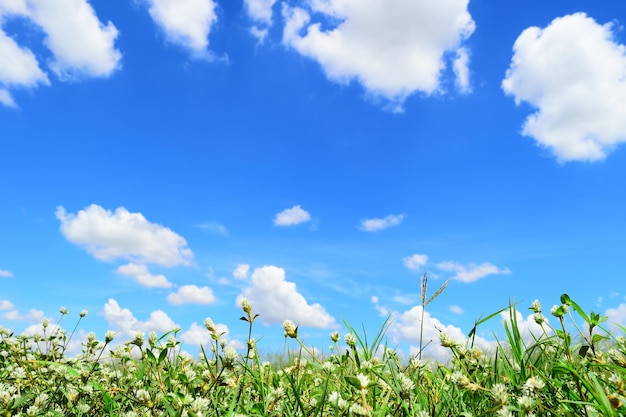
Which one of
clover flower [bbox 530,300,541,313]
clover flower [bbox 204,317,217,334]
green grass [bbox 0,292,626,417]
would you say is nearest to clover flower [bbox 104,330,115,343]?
green grass [bbox 0,292,626,417]

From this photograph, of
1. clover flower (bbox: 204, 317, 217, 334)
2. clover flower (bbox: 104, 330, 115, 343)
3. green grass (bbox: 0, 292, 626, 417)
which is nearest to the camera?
green grass (bbox: 0, 292, 626, 417)

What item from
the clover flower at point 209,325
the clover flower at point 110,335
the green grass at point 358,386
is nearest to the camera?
the green grass at point 358,386

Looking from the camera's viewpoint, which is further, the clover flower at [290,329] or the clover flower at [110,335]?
the clover flower at [110,335]

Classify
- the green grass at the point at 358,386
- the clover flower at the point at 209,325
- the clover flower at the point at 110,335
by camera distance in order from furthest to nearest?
the clover flower at the point at 110,335 → the clover flower at the point at 209,325 → the green grass at the point at 358,386

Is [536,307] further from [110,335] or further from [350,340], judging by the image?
[110,335]

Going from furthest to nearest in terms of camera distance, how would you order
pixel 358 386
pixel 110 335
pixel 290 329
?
pixel 110 335, pixel 290 329, pixel 358 386

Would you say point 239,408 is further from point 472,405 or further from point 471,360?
point 471,360

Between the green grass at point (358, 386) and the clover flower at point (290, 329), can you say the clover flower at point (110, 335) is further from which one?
the clover flower at point (290, 329)

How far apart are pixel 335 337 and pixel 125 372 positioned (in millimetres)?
2829

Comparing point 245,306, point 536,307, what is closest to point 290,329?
point 245,306

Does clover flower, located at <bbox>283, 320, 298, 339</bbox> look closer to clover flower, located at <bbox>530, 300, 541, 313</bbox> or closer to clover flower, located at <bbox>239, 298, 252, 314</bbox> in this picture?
clover flower, located at <bbox>239, 298, 252, 314</bbox>

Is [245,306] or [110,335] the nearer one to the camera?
[245,306]

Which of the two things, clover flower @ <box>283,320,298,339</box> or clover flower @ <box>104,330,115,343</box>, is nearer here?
clover flower @ <box>283,320,298,339</box>

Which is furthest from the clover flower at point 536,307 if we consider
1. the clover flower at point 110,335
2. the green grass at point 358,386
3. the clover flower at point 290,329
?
the clover flower at point 110,335
